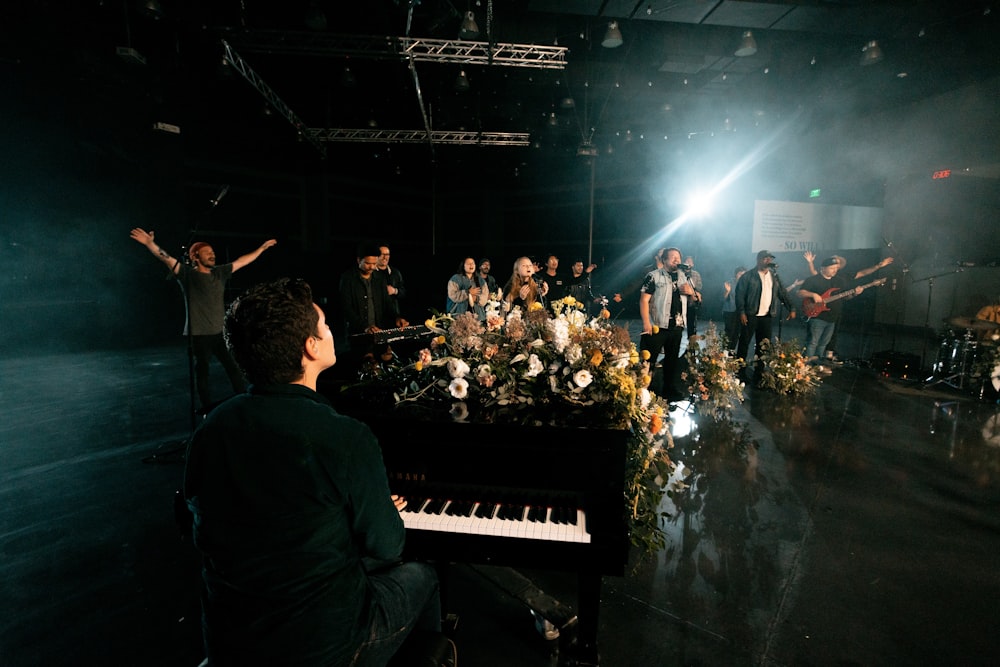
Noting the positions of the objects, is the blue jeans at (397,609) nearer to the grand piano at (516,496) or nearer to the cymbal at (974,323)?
the grand piano at (516,496)

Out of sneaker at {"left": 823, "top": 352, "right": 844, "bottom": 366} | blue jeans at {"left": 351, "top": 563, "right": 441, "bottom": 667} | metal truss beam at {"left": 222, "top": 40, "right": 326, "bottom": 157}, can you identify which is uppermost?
metal truss beam at {"left": 222, "top": 40, "right": 326, "bottom": 157}

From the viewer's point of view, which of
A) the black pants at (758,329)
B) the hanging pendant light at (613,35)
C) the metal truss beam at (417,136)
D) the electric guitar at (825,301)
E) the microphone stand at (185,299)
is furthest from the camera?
the metal truss beam at (417,136)

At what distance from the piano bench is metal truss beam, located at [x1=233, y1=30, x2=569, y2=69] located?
7.35m

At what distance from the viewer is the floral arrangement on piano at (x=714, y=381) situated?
17.0 feet

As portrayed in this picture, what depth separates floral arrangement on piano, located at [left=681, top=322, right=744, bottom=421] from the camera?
5.17 meters

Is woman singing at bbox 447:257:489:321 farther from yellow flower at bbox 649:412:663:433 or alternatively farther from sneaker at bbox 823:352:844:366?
sneaker at bbox 823:352:844:366

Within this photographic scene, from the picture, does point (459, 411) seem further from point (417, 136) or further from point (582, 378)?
point (417, 136)

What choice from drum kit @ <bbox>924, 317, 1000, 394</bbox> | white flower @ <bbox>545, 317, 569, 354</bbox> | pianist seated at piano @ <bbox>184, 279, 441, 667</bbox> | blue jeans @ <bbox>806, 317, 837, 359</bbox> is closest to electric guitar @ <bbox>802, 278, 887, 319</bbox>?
blue jeans @ <bbox>806, 317, 837, 359</bbox>

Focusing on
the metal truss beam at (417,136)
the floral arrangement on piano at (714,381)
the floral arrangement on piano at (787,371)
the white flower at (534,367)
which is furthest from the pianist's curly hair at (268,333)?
the metal truss beam at (417,136)

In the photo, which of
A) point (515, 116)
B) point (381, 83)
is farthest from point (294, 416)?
point (515, 116)

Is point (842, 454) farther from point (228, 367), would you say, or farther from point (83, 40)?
point (83, 40)

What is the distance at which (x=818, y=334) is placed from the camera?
729 centimetres

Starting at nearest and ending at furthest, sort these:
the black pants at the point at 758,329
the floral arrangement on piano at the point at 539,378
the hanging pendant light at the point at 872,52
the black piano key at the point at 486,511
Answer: the black piano key at the point at 486,511 < the floral arrangement on piano at the point at 539,378 < the black pants at the point at 758,329 < the hanging pendant light at the point at 872,52

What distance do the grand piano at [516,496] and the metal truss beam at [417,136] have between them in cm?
959
